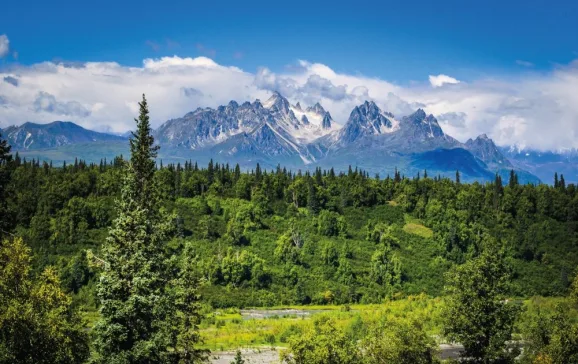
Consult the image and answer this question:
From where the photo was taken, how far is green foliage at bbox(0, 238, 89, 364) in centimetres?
3922

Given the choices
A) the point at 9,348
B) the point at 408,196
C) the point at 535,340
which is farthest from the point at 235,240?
the point at 9,348

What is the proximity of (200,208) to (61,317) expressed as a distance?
429 ft

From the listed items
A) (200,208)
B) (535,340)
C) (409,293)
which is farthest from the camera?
(200,208)

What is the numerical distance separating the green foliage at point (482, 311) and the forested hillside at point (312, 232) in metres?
95.7

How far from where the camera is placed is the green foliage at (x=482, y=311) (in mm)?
44688

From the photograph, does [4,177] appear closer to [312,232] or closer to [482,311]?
[482,311]

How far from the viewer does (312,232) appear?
17362 centimetres

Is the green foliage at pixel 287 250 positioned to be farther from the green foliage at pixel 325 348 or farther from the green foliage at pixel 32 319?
the green foliage at pixel 325 348

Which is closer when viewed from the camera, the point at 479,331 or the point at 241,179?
the point at 479,331

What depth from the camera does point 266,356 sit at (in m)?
87.9

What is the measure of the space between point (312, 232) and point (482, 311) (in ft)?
423

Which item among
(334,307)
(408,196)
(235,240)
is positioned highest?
(408,196)

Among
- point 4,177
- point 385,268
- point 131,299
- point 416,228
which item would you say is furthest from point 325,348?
point 416,228

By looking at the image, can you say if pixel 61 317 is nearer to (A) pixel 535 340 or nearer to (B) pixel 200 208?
(A) pixel 535 340
